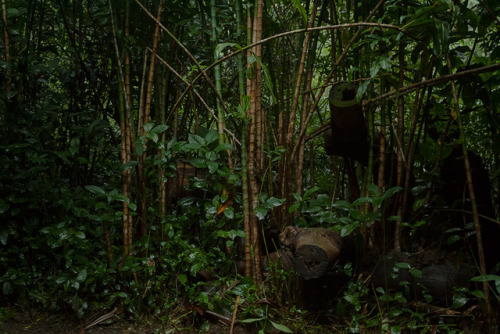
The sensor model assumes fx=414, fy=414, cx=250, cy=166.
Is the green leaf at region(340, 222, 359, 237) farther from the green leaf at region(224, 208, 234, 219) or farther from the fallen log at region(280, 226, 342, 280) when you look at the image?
the green leaf at region(224, 208, 234, 219)

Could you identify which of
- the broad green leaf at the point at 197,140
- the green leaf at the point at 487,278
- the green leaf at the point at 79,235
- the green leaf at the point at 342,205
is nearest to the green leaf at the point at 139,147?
the broad green leaf at the point at 197,140

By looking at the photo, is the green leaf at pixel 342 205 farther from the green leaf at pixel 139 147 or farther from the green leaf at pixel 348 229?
the green leaf at pixel 139 147

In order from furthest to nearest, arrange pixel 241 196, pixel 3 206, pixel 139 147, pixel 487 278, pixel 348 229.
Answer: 1. pixel 241 196
2. pixel 3 206
3. pixel 139 147
4. pixel 348 229
5. pixel 487 278

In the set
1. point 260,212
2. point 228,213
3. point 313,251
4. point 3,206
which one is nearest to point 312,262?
point 313,251

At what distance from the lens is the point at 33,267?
2123mm

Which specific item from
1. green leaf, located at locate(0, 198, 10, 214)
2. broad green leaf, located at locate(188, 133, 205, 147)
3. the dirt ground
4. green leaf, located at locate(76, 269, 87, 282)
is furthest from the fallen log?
green leaf, located at locate(0, 198, 10, 214)

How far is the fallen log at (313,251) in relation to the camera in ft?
5.91

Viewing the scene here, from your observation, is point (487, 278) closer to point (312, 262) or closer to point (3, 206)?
point (312, 262)

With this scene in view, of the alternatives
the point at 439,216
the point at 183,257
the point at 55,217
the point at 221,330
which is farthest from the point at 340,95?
the point at 55,217

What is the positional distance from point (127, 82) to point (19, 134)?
2.39ft

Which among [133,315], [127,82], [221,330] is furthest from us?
[127,82]

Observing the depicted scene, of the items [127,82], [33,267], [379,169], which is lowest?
[33,267]

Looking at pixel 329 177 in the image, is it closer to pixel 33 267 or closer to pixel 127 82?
pixel 127 82

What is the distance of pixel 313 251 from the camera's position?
71.0 inches
